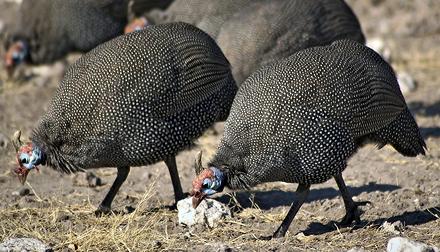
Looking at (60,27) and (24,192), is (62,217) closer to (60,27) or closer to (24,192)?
(24,192)

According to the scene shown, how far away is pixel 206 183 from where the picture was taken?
16.2 ft

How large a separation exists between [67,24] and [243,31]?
6.28 ft

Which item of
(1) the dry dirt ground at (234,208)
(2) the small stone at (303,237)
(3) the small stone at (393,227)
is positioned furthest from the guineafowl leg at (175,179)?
(3) the small stone at (393,227)

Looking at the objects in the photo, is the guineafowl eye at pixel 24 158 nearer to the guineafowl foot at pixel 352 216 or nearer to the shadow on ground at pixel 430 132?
the guineafowl foot at pixel 352 216

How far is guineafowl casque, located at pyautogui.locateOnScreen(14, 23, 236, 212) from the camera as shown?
17.4 feet

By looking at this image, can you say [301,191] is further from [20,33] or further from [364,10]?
[364,10]

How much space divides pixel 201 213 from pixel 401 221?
123 centimetres

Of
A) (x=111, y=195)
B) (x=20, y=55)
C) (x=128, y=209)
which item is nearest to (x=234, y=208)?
(x=128, y=209)

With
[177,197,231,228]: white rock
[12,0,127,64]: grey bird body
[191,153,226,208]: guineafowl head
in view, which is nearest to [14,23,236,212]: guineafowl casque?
[177,197,231,228]: white rock

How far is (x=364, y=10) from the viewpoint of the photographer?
10961mm

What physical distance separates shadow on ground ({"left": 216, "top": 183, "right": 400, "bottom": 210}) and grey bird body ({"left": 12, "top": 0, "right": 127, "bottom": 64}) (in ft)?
8.64

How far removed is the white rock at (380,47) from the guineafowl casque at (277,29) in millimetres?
1990

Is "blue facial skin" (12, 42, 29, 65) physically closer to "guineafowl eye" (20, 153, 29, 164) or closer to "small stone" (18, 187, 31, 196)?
"small stone" (18, 187, 31, 196)

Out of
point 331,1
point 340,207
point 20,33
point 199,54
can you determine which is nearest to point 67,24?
point 20,33
